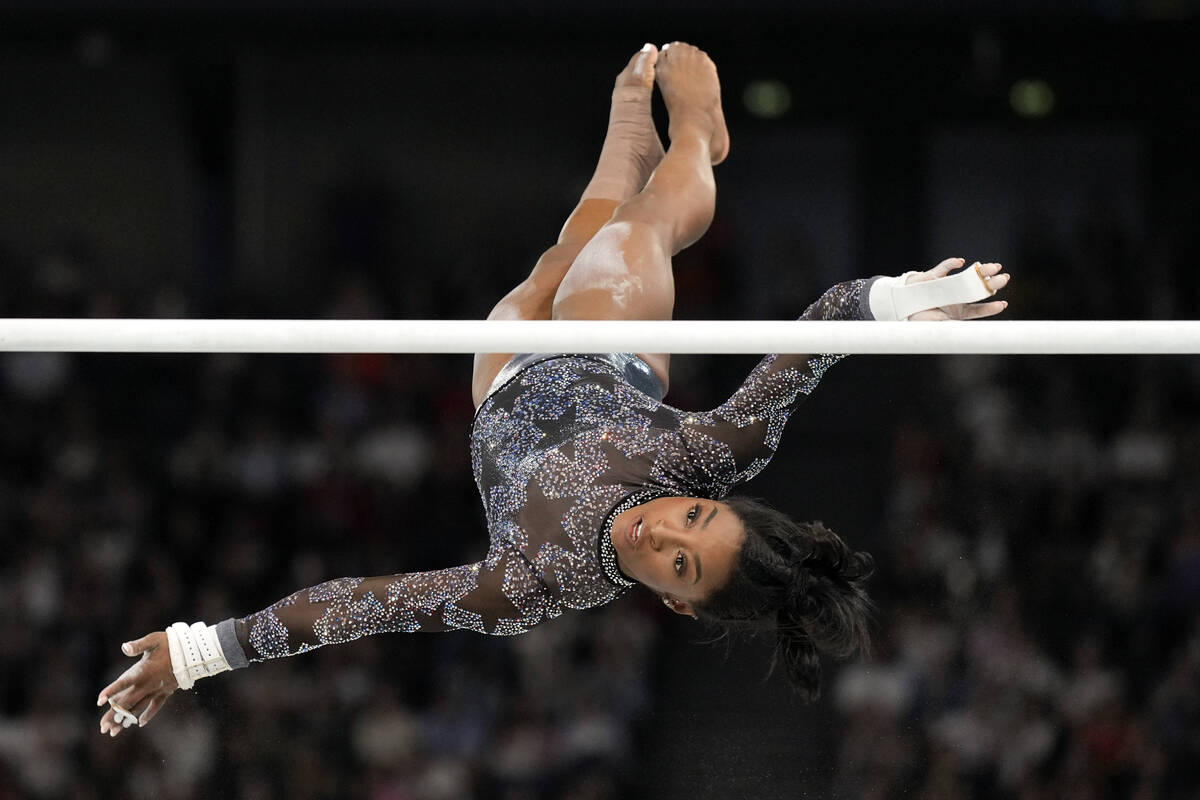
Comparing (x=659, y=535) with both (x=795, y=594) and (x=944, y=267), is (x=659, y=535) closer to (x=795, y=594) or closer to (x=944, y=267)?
(x=795, y=594)

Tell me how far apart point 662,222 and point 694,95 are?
1.49 feet

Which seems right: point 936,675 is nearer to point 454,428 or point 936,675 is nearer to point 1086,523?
point 1086,523

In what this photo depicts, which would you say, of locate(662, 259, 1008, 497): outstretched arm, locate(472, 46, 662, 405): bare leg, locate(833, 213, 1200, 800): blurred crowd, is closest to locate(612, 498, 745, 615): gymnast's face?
locate(662, 259, 1008, 497): outstretched arm

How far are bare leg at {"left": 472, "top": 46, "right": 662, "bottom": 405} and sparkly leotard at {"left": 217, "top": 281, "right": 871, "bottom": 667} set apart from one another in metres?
0.48

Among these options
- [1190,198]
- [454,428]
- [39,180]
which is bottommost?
[454,428]

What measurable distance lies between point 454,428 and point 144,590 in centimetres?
128

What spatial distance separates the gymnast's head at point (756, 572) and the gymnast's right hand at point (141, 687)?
2.98 ft

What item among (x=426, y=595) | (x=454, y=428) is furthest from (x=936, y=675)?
(x=426, y=595)

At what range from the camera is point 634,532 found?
2418mm

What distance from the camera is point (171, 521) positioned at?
5.03 m

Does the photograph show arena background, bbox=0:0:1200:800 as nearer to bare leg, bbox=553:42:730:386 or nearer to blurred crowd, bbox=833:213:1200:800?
blurred crowd, bbox=833:213:1200:800

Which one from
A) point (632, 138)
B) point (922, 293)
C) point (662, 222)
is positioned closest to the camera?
point (922, 293)

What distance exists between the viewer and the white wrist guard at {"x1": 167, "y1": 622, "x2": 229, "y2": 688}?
2568 mm

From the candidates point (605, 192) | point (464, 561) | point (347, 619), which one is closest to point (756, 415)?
point (347, 619)
